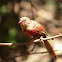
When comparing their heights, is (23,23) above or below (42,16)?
above

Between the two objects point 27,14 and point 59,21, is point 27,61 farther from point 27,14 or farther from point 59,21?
point 59,21

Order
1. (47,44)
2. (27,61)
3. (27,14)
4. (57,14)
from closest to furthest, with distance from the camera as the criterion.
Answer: (47,44) → (27,61) → (27,14) → (57,14)

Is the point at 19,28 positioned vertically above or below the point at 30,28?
below

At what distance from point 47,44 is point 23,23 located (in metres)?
0.91

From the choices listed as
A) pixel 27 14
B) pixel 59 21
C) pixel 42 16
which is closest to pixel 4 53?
pixel 27 14

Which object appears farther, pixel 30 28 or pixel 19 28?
pixel 19 28

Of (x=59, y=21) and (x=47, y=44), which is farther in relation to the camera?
(x=59, y=21)

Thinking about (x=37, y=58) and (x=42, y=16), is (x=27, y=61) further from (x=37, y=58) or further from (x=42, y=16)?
(x=42, y=16)

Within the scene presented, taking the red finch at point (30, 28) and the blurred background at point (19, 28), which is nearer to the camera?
the red finch at point (30, 28)

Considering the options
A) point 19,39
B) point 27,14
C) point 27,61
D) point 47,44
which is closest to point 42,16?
point 27,14

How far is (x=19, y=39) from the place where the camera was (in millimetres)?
6270

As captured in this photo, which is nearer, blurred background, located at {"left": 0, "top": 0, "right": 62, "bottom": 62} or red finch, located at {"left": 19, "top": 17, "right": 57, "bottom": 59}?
red finch, located at {"left": 19, "top": 17, "right": 57, "bottom": 59}

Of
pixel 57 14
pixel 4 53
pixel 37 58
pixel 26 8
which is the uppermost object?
pixel 26 8

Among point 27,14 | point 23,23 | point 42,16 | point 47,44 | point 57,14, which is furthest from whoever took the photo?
point 57,14
